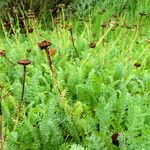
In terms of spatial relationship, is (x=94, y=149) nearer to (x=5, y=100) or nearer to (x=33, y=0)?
(x=5, y=100)

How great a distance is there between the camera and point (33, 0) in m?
6.02

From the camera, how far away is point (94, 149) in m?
1.89

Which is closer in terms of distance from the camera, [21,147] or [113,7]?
[21,147]

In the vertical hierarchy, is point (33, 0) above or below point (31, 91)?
below

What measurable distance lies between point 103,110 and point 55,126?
27 centimetres

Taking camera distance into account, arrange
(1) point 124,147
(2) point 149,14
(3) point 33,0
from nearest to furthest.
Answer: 1. (1) point 124,147
2. (2) point 149,14
3. (3) point 33,0

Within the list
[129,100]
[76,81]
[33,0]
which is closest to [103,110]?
[129,100]

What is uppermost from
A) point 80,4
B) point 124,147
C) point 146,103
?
point 124,147

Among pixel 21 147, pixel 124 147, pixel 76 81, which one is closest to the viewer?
pixel 124 147

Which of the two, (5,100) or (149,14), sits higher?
(5,100)

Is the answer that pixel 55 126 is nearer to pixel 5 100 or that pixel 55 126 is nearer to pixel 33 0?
pixel 5 100

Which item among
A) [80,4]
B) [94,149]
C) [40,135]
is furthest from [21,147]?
[80,4]

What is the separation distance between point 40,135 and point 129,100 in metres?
→ 0.58

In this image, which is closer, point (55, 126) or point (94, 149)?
point (94, 149)
